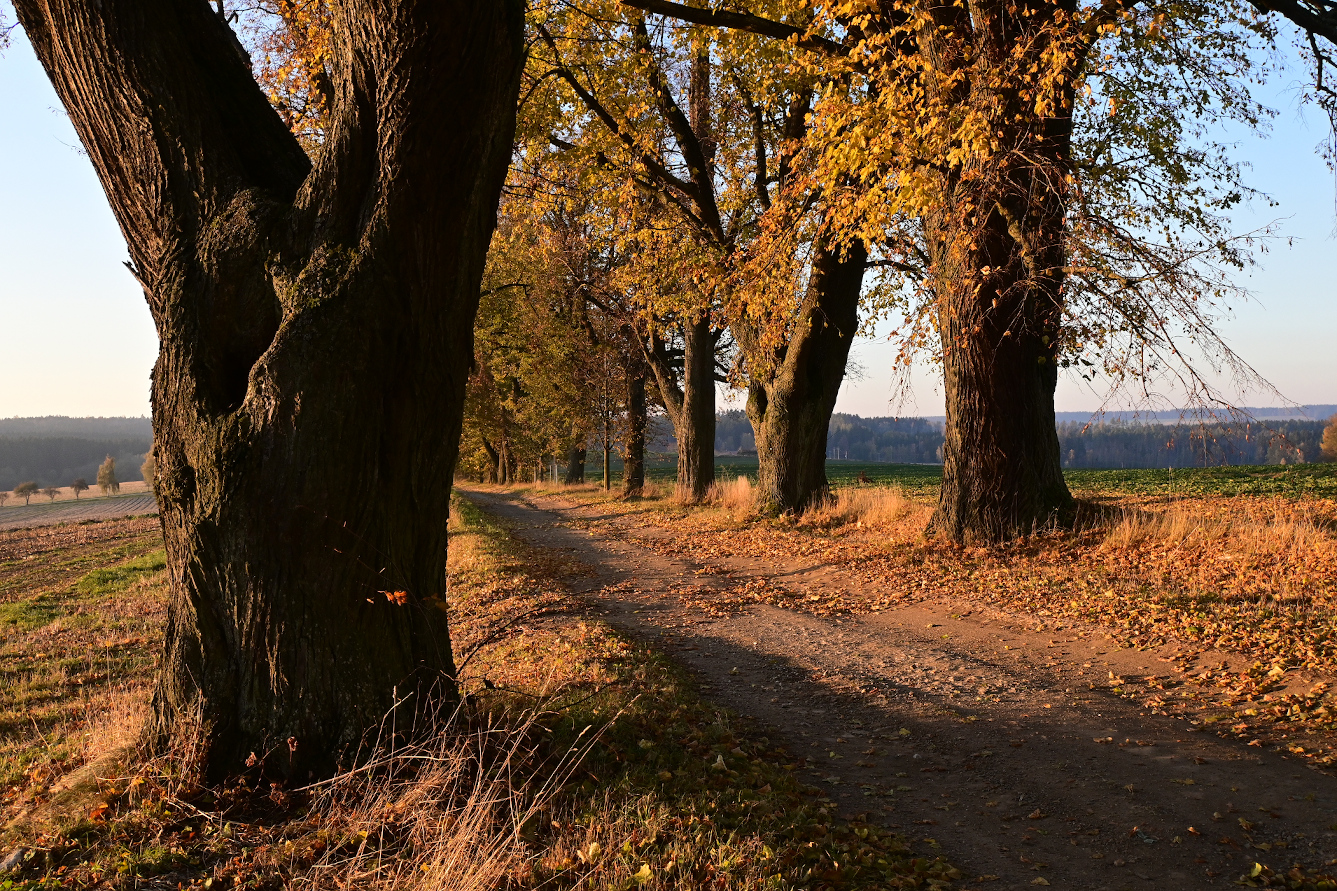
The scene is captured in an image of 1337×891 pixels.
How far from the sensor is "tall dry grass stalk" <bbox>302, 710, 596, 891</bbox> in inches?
130

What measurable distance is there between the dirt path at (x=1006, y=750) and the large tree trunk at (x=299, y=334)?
9.23 ft

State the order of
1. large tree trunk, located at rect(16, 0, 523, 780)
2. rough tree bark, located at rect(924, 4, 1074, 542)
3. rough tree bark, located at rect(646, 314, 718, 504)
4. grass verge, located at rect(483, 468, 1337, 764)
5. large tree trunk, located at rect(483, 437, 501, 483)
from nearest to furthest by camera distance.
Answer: large tree trunk, located at rect(16, 0, 523, 780) < grass verge, located at rect(483, 468, 1337, 764) < rough tree bark, located at rect(924, 4, 1074, 542) < rough tree bark, located at rect(646, 314, 718, 504) < large tree trunk, located at rect(483, 437, 501, 483)

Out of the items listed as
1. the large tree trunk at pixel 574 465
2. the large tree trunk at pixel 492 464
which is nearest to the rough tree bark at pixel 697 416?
the large tree trunk at pixel 574 465

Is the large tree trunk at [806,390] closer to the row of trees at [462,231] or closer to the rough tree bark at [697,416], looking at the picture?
the row of trees at [462,231]

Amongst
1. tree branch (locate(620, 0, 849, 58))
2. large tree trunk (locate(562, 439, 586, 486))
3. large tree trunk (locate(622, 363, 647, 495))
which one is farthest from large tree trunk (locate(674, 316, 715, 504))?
large tree trunk (locate(562, 439, 586, 486))

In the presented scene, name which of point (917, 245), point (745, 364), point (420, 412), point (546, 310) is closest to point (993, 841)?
point (420, 412)

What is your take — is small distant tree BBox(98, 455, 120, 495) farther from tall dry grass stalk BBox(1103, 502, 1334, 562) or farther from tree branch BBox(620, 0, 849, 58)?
tall dry grass stalk BBox(1103, 502, 1334, 562)

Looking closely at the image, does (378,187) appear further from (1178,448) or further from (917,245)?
(917,245)

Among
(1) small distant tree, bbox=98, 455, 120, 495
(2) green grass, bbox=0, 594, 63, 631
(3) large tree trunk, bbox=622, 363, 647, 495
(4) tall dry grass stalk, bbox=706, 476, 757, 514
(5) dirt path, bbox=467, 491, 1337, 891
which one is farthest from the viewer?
(1) small distant tree, bbox=98, 455, 120, 495

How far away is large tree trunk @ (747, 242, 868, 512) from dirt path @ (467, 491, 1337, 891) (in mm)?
6319

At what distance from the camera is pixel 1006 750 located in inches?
200

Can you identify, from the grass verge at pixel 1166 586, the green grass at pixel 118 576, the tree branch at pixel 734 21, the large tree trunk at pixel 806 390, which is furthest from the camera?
the green grass at pixel 118 576

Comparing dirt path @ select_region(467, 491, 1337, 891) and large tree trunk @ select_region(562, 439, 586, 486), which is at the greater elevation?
large tree trunk @ select_region(562, 439, 586, 486)

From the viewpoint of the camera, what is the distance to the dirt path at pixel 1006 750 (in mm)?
3797
